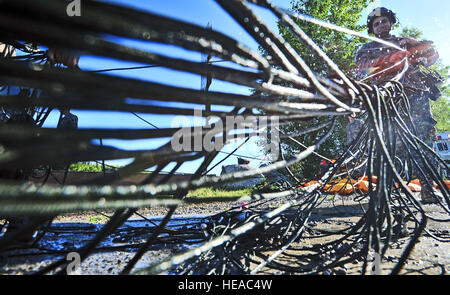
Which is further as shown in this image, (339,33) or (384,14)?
(339,33)

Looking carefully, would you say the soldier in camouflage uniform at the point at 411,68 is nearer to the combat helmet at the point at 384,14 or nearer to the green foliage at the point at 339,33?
the combat helmet at the point at 384,14

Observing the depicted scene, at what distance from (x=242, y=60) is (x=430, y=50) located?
3.67 metres

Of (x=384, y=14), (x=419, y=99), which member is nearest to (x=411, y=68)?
(x=419, y=99)

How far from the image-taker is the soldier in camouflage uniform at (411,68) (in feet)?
9.61

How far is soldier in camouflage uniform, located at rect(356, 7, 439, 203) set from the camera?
2928 millimetres

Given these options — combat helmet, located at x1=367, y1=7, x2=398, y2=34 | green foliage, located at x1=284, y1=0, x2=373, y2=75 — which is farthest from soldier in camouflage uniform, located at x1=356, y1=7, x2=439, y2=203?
green foliage, located at x1=284, y1=0, x2=373, y2=75

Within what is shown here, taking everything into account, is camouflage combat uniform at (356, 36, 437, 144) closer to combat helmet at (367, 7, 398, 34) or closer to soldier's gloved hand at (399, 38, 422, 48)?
soldier's gloved hand at (399, 38, 422, 48)

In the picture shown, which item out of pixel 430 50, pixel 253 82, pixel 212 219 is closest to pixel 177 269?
pixel 212 219

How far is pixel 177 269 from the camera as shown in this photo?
1190 mm

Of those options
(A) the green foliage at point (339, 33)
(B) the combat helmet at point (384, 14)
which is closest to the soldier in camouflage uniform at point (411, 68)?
(B) the combat helmet at point (384, 14)

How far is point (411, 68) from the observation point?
10.1 feet

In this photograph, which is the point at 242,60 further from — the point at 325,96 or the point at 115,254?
the point at 115,254

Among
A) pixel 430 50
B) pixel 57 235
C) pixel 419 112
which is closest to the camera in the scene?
pixel 57 235

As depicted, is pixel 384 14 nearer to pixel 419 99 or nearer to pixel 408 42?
pixel 408 42
